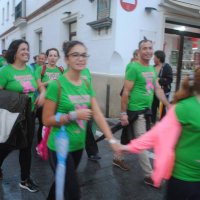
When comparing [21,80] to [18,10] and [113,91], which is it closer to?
[113,91]

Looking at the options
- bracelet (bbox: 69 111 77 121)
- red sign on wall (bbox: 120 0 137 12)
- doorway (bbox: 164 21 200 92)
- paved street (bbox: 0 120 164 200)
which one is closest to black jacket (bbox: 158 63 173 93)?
red sign on wall (bbox: 120 0 137 12)

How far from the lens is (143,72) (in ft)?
13.1

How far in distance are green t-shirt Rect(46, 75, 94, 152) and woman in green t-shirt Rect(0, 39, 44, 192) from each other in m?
1.13

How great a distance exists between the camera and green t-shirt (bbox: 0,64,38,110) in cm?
360

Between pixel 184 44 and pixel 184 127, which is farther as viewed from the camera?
pixel 184 44

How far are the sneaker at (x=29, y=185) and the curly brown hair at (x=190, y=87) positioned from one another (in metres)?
2.26

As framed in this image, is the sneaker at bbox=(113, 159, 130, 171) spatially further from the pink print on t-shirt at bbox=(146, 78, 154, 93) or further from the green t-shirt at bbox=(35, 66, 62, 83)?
the green t-shirt at bbox=(35, 66, 62, 83)

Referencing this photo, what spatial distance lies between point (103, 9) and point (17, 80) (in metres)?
5.57

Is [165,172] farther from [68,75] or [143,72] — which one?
[143,72]

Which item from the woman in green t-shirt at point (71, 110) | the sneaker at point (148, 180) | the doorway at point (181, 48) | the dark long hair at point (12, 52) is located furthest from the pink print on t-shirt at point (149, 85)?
the doorway at point (181, 48)

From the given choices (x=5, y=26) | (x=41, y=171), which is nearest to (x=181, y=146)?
(x=41, y=171)

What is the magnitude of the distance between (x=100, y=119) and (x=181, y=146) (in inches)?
34.1

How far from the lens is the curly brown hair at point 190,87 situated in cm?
210

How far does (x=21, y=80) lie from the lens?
3701 mm
